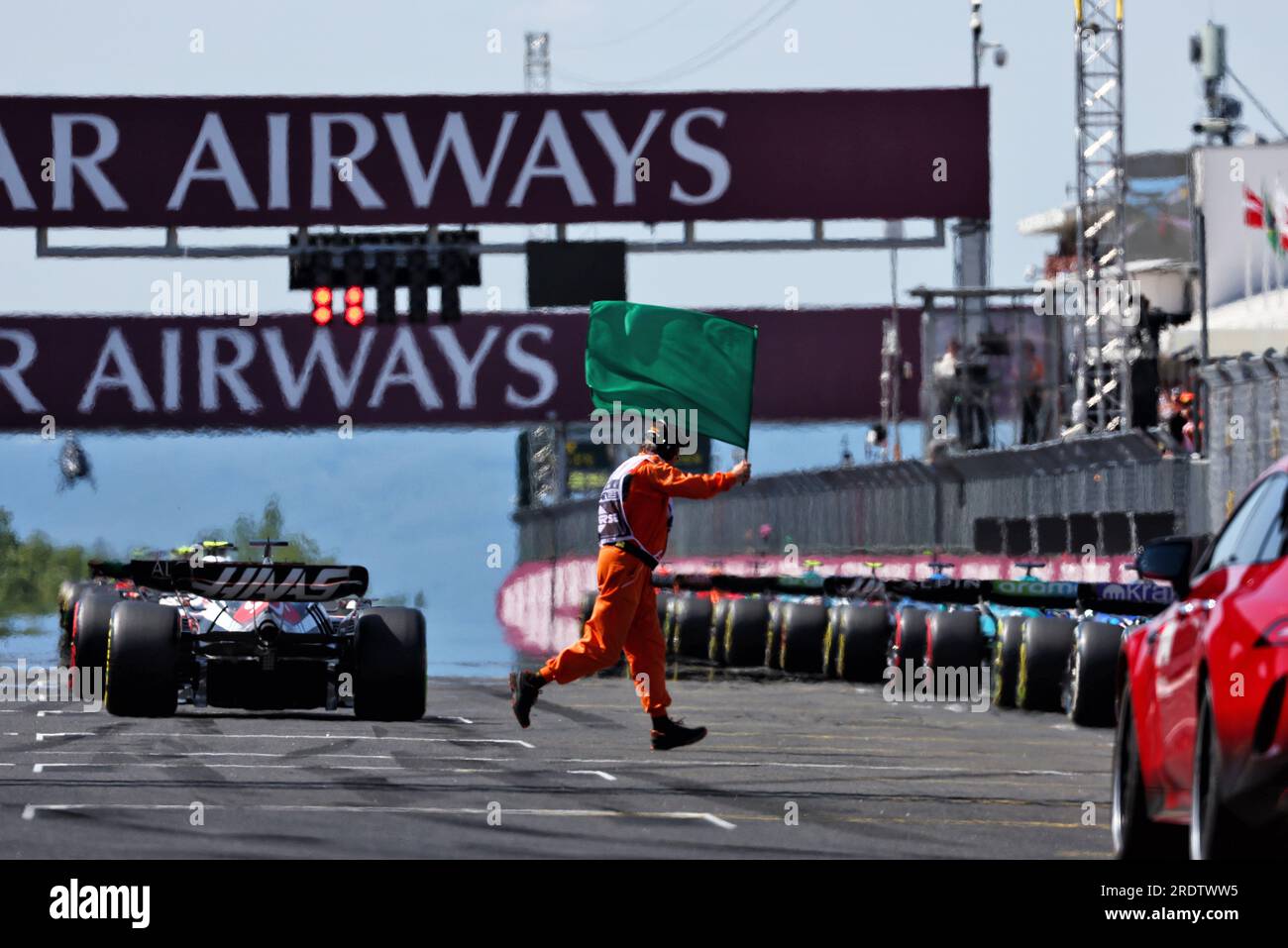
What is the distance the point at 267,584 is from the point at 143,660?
920 mm

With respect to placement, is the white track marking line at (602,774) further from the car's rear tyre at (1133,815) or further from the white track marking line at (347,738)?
the car's rear tyre at (1133,815)

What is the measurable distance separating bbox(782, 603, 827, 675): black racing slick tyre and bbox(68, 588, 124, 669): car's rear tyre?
9770 mm

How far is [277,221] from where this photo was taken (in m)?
48.0

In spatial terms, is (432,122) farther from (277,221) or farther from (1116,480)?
(1116,480)

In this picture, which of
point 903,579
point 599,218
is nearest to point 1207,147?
point 599,218

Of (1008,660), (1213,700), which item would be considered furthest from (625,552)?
(1213,700)

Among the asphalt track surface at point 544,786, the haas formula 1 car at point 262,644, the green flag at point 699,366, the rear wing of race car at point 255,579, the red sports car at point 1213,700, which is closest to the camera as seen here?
the red sports car at point 1213,700

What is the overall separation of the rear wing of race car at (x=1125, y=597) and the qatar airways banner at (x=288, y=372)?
2874cm

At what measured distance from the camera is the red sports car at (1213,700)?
8.21m

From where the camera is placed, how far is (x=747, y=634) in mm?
32031
